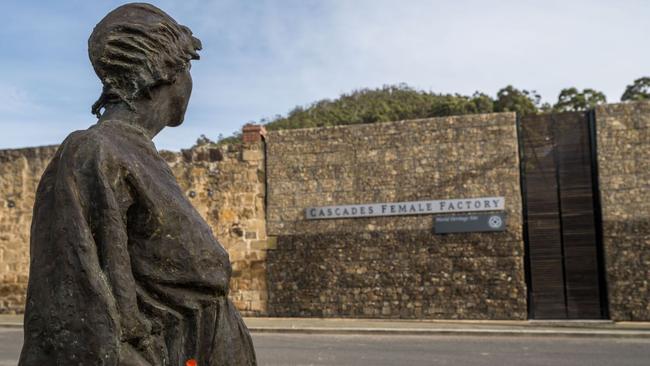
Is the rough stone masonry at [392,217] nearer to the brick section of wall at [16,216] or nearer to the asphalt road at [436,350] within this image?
the asphalt road at [436,350]

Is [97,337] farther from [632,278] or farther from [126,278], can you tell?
[632,278]

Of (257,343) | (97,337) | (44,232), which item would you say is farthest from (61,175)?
(257,343)

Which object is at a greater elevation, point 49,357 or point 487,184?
point 487,184

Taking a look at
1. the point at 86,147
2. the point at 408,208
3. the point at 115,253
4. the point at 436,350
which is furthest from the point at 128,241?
the point at 408,208

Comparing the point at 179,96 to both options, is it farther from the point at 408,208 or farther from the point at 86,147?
the point at 408,208

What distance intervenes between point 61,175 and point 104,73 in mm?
414

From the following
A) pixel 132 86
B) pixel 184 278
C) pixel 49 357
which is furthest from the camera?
pixel 132 86

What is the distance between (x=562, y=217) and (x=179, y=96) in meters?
13.7

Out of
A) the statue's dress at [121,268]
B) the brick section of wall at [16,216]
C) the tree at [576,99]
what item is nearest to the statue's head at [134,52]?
the statue's dress at [121,268]

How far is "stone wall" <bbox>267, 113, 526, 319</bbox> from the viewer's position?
49.1 feet

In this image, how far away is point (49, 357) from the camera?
5.53 ft

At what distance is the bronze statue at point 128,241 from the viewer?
171 centimetres

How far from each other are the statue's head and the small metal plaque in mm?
13373

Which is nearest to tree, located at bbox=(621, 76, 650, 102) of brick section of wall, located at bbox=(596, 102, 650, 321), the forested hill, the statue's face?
the forested hill
